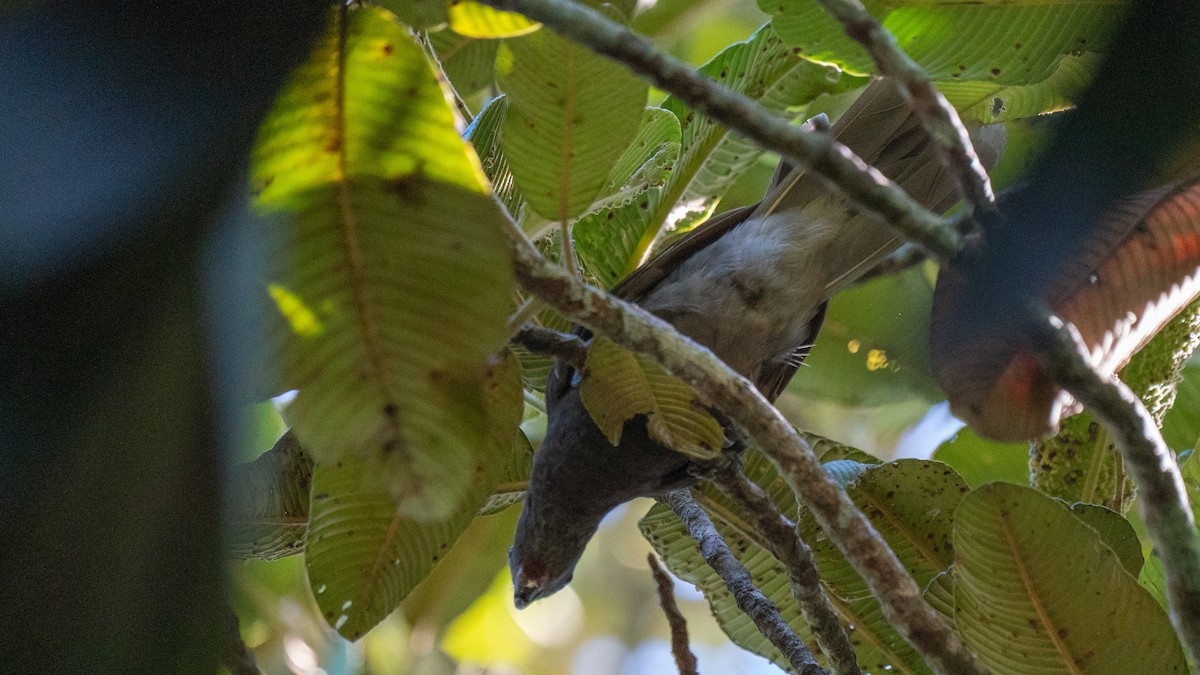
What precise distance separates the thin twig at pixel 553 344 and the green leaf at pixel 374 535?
0.04 m

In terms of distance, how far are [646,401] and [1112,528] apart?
720 mm

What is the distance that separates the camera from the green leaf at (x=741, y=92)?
1.65 metres

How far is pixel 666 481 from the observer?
1.83 m

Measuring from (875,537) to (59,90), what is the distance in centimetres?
88

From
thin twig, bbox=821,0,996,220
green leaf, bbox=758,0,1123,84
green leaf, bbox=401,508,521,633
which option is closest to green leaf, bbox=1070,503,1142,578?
green leaf, bbox=758,0,1123,84

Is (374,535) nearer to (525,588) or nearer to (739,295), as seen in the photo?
(525,588)

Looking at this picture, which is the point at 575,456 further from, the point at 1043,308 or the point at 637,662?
the point at 637,662

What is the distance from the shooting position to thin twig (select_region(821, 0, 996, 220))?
83 centimetres

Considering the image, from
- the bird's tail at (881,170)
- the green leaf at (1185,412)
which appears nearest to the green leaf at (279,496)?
the bird's tail at (881,170)

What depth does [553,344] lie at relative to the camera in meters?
1.39

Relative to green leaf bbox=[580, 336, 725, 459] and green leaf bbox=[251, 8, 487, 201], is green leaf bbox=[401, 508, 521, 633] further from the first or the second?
green leaf bbox=[251, 8, 487, 201]

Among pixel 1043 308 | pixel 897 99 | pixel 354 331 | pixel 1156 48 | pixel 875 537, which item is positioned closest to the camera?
pixel 1156 48

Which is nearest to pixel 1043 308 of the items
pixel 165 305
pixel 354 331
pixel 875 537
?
pixel 875 537

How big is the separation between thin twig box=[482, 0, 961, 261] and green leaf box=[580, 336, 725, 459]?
0.51m
